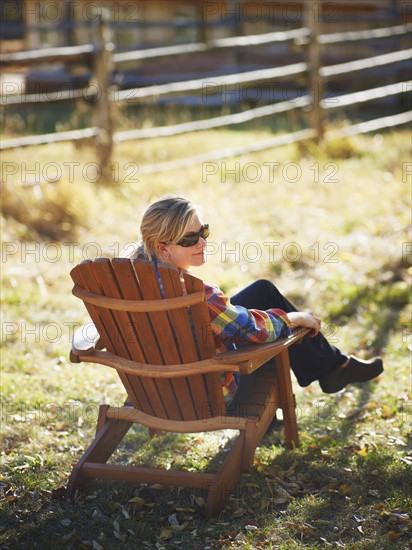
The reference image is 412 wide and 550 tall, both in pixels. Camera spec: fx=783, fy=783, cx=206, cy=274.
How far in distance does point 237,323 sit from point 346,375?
1.02 m

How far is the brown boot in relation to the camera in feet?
13.1

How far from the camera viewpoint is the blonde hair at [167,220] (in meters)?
3.30

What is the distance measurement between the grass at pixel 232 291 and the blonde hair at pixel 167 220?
115 centimetres

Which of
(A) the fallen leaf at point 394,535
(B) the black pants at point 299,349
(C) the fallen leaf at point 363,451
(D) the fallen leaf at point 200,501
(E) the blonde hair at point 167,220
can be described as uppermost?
(E) the blonde hair at point 167,220

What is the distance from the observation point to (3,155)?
9.11m

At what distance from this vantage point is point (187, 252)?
3369 millimetres

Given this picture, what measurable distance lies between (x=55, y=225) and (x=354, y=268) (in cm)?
274

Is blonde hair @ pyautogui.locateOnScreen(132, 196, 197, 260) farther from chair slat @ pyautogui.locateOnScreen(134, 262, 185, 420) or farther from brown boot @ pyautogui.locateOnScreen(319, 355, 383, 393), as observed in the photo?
brown boot @ pyautogui.locateOnScreen(319, 355, 383, 393)

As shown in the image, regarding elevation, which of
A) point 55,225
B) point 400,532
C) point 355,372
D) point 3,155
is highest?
point 3,155

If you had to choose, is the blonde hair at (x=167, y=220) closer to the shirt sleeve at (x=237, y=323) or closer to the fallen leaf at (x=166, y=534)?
the shirt sleeve at (x=237, y=323)

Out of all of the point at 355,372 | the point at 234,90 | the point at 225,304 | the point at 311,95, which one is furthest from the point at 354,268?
the point at 234,90

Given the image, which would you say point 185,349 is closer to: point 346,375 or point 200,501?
point 200,501

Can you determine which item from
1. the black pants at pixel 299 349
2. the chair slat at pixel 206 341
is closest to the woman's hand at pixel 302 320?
the black pants at pixel 299 349

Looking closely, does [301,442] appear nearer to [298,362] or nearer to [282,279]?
[298,362]
